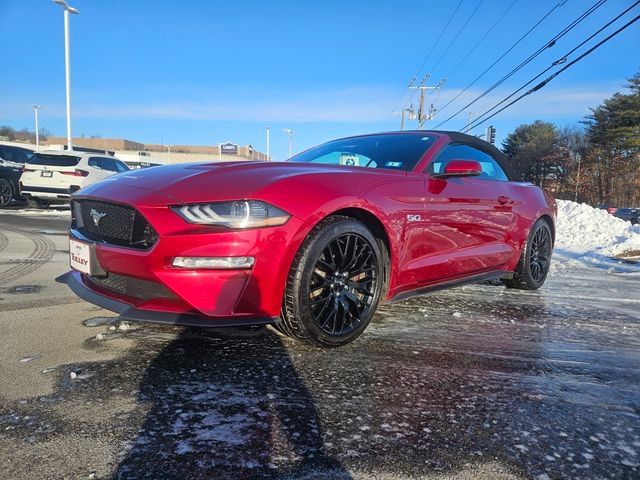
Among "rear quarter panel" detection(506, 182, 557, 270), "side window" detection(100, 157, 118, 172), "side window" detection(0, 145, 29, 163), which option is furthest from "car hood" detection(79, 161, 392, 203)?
"side window" detection(0, 145, 29, 163)

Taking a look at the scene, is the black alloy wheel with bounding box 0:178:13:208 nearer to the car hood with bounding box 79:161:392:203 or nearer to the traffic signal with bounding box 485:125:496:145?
the car hood with bounding box 79:161:392:203

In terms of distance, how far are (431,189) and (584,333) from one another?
1.54 m

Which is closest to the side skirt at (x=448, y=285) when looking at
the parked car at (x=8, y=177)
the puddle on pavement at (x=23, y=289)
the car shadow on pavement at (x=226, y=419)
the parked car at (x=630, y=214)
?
the car shadow on pavement at (x=226, y=419)

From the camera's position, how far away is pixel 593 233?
10977 millimetres

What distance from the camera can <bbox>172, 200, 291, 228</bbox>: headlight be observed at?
228cm

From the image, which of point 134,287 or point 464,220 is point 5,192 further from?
point 464,220

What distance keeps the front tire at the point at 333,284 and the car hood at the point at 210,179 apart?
15.6 inches

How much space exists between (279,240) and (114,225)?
959mm

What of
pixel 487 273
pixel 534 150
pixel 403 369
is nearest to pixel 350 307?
pixel 403 369

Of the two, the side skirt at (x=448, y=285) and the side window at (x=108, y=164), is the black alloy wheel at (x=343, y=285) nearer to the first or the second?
the side skirt at (x=448, y=285)

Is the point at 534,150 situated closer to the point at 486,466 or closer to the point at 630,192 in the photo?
the point at 630,192

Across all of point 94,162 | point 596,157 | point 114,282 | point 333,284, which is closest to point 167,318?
point 114,282

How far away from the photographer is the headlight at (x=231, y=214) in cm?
228

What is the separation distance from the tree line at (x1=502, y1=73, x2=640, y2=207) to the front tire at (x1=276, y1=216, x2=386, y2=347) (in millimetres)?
37491
